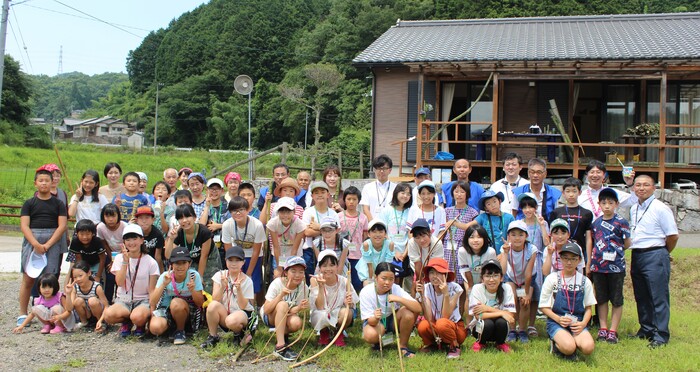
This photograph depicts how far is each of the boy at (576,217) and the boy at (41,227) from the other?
5.32 metres

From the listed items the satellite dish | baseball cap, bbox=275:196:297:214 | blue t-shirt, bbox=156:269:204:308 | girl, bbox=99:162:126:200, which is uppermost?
the satellite dish

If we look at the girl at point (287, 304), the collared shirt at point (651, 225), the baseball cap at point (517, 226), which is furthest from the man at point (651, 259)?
the girl at point (287, 304)

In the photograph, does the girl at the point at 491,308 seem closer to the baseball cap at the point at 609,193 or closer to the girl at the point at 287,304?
the baseball cap at the point at 609,193

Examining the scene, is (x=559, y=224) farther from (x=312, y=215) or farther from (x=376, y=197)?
(x=312, y=215)

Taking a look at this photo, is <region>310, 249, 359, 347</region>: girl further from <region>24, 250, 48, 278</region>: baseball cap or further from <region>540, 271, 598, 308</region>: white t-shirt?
<region>24, 250, 48, 278</region>: baseball cap

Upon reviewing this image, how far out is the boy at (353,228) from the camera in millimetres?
5910

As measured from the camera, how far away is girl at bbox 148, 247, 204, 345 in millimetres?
5348

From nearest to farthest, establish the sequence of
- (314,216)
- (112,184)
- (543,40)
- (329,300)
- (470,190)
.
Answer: (329,300) → (314,216) → (470,190) → (112,184) → (543,40)

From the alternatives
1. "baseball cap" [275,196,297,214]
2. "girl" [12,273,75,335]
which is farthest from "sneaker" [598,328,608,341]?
"girl" [12,273,75,335]

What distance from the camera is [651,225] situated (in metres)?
5.48

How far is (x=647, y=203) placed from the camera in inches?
218

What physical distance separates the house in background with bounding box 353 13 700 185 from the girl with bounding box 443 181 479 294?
6.88m

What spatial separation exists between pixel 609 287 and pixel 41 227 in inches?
232

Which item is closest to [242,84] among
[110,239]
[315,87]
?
[110,239]
